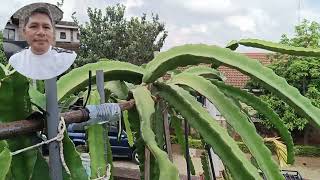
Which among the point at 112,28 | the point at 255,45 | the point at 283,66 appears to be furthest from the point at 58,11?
the point at 112,28

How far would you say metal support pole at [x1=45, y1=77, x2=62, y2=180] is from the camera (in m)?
0.58

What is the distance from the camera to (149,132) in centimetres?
73

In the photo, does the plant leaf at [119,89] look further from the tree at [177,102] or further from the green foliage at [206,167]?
the green foliage at [206,167]

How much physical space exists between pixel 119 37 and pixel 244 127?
11539 mm

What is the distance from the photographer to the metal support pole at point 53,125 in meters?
0.58

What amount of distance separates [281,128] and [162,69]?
0.32 metres

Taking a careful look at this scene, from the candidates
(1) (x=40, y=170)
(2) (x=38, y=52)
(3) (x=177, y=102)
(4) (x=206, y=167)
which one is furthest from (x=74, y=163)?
(4) (x=206, y=167)

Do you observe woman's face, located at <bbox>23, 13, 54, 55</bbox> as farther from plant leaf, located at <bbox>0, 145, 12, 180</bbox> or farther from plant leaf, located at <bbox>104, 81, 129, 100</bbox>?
plant leaf, located at <bbox>104, 81, 129, 100</bbox>

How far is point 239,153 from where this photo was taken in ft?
2.40

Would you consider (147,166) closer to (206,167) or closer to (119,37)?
(206,167)

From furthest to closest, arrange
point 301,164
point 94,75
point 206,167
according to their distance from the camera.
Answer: point 301,164 → point 206,167 → point 94,75

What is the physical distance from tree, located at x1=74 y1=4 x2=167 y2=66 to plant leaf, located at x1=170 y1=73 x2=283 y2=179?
1070 cm

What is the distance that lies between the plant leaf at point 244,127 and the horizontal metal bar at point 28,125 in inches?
10.0

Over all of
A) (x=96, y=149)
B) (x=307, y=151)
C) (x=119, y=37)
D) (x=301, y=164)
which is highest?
(x=119, y=37)
